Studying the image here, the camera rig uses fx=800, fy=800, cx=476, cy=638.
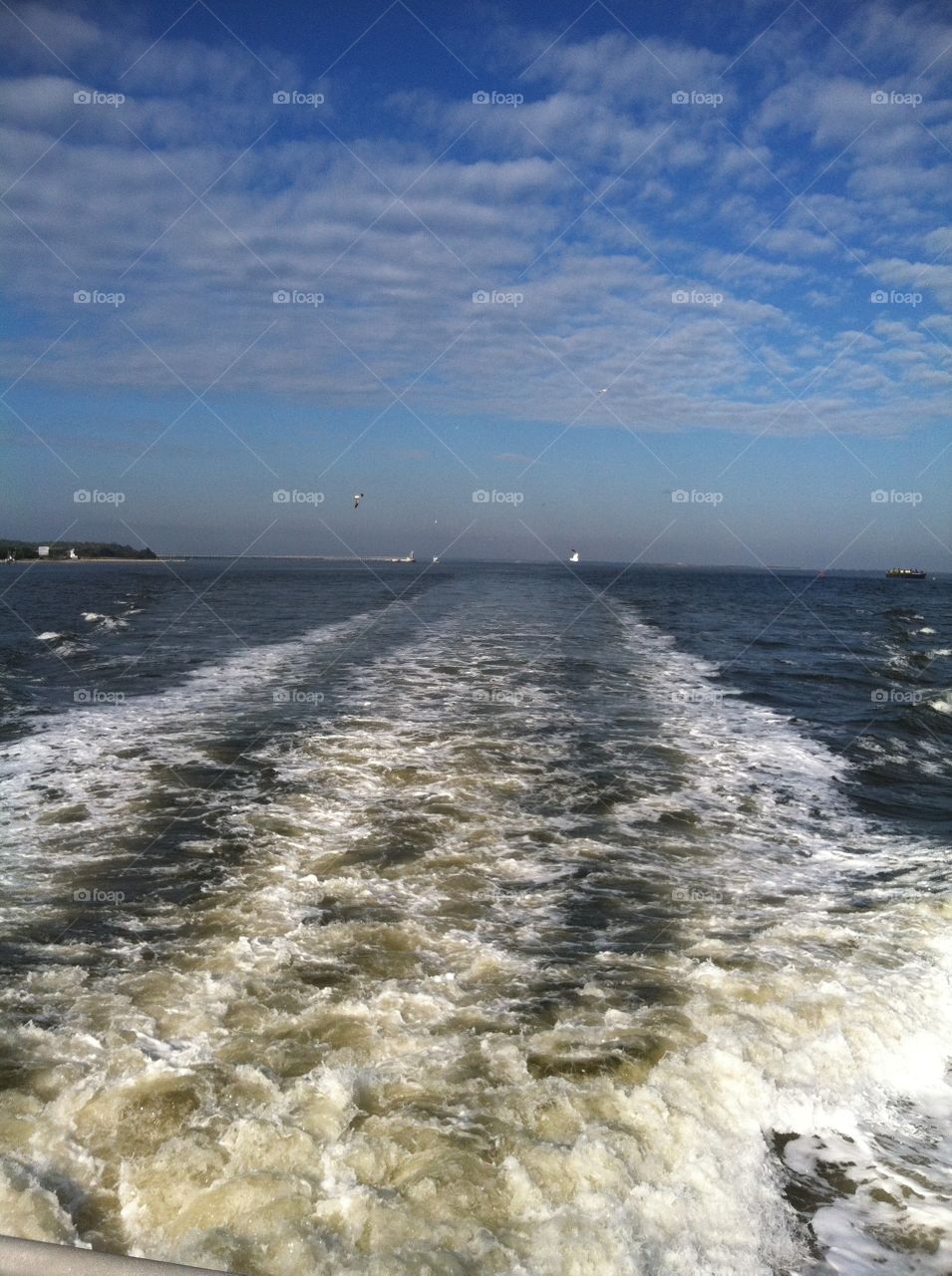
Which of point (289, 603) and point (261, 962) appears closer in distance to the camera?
point (261, 962)

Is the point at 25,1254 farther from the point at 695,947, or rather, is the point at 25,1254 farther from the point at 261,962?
the point at 695,947

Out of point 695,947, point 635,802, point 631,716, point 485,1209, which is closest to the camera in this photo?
point 485,1209

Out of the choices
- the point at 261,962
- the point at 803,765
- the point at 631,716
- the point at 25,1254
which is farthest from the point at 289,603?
the point at 25,1254

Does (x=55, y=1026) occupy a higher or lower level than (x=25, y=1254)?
lower

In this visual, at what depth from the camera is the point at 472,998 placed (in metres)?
5.10

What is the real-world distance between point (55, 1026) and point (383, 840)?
3.68 meters

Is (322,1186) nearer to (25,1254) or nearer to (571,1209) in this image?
(571,1209)

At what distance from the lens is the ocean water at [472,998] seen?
133 inches

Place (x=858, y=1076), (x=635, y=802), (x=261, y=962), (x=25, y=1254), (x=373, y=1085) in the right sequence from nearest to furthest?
1. (x=25, y=1254)
2. (x=373, y=1085)
3. (x=858, y=1076)
4. (x=261, y=962)
5. (x=635, y=802)

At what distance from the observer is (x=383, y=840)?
7.95 meters

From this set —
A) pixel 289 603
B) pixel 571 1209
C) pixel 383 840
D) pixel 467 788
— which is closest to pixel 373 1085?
pixel 571 1209

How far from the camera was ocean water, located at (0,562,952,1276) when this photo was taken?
3.39m

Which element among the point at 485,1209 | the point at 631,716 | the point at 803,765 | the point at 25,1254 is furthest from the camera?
the point at 631,716

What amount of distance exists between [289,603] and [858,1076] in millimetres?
38337
